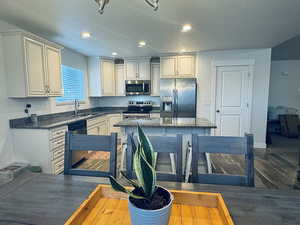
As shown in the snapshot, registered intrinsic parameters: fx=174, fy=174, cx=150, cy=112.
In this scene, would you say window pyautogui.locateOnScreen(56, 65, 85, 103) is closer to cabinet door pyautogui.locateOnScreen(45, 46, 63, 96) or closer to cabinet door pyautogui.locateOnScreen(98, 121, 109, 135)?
cabinet door pyautogui.locateOnScreen(45, 46, 63, 96)

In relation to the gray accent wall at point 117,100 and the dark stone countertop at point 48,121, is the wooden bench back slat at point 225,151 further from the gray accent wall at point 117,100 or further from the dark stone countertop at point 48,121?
the gray accent wall at point 117,100

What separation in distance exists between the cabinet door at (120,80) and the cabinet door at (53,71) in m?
1.99

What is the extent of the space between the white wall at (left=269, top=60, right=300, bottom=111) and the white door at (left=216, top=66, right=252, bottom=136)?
8.97ft

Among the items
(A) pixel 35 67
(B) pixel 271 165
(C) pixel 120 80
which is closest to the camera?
(A) pixel 35 67

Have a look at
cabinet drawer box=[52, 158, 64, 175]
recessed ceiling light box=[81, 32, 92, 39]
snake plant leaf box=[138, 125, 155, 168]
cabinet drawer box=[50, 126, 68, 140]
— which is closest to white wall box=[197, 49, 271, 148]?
recessed ceiling light box=[81, 32, 92, 39]

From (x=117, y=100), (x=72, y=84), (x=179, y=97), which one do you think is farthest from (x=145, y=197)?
(x=117, y=100)

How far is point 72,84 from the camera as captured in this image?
4195 millimetres

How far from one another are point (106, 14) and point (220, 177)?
2.29 metres

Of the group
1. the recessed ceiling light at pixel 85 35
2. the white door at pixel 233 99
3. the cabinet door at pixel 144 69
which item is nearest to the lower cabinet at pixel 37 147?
the recessed ceiling light at pixel 85 35

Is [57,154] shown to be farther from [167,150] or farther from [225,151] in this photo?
[225,151]

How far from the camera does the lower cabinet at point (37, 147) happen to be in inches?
101

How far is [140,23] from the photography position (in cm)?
256

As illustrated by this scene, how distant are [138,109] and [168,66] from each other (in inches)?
58.7

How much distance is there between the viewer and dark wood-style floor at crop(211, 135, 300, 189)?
Result: 2625 mm
